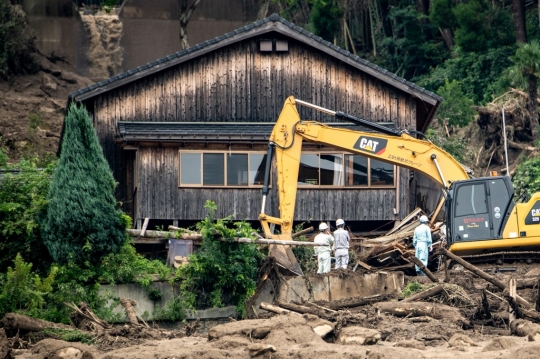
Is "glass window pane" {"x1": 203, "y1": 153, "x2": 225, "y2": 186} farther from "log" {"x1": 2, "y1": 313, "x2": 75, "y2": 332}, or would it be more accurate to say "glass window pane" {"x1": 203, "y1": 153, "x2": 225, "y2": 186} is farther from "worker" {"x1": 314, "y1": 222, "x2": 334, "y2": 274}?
"log" {"x1": 2, "y1": 313, "x2": 75, "y2": 332}

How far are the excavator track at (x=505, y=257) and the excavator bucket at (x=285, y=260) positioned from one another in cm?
385

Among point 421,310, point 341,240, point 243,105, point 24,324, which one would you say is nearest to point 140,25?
point 243,105

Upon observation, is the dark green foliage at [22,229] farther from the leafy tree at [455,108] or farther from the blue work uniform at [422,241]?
the leafy tree at [455,108]

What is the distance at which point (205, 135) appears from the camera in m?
35.0

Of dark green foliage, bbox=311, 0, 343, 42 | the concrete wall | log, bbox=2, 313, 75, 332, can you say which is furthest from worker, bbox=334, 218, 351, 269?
the concrete wall

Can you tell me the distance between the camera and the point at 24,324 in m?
25.3

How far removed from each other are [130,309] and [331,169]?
1069cm

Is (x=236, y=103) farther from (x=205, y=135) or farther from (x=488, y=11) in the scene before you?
(x=488, y=11)

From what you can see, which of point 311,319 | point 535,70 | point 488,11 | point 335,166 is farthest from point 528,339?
point 488,11

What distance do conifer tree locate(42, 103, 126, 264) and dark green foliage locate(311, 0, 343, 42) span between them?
78.3ft

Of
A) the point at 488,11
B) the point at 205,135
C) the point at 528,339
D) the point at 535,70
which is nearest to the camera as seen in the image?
the point at 528,339

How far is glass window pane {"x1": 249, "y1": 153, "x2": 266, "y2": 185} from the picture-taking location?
35.6m

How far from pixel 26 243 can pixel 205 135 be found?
24.8 feet

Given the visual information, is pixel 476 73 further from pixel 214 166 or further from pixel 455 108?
pixel 214 166
